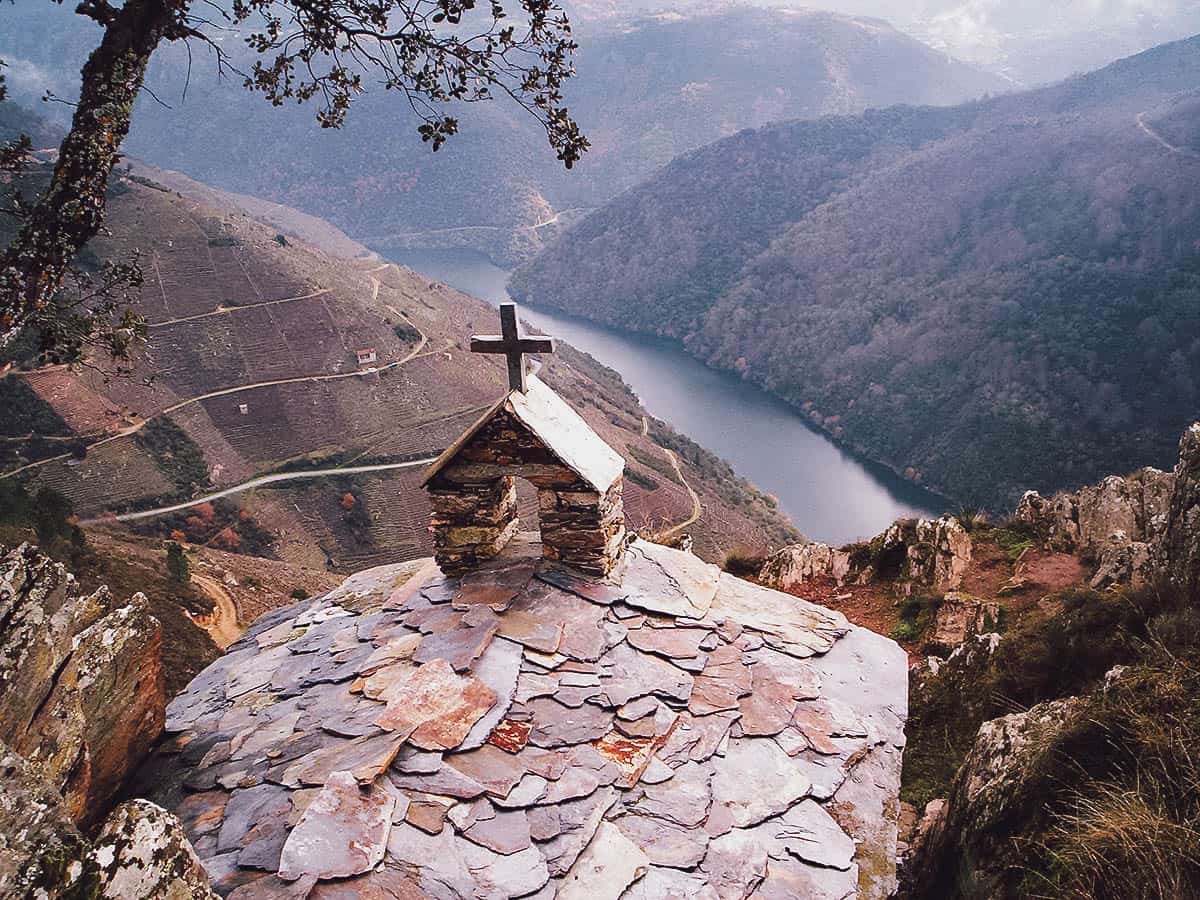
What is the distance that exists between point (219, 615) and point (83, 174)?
21809 millimetres

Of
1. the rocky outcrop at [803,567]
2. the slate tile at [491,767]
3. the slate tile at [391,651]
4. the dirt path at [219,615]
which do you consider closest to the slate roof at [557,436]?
the slate tile at [391,651]

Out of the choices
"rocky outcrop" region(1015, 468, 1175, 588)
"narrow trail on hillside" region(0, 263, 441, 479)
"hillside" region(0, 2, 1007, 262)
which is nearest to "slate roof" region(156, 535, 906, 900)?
"rocky outcrop" region(1015, 468, 1175, 588)

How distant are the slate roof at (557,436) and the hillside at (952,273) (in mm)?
56401

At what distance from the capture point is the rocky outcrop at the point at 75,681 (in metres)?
3.58

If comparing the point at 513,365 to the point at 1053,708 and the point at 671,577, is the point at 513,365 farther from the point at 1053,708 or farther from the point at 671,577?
the point at 1053,708

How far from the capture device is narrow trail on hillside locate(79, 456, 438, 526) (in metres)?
39.6

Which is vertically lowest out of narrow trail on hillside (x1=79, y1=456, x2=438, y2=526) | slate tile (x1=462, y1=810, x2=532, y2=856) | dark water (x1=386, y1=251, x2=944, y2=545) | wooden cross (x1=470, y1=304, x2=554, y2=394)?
dark water (x1=386, y1=251, x2=944, y2=545)

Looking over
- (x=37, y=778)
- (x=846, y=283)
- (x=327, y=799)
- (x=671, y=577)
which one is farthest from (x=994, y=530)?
(x=846, y=283)

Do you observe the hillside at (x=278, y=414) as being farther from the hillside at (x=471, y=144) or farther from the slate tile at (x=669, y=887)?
the hillside at (x=471, y=144)

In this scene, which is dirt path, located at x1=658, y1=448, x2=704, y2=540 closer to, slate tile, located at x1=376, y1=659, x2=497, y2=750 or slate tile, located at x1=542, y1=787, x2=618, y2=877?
slate tile, located at x1=376, y1=659, x2=497, y2=750

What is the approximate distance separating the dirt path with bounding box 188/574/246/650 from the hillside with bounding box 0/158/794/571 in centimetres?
854

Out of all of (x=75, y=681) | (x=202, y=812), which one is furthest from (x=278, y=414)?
(x=202, y=812)

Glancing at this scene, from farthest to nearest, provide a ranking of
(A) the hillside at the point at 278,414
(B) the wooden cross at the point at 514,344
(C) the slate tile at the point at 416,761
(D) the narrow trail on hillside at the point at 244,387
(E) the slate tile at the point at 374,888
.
→ 1. (A) the hillside at the point at 278,414
2. (D) the narrow trail on hillside at the point at 244,387
3. (B) the wooden cross at the point at 514,344
4. (C) the slate tile at the point at 416,761
5. (E) the slate tile at the point at 374,888

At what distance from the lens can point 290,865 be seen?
11.3 ft
